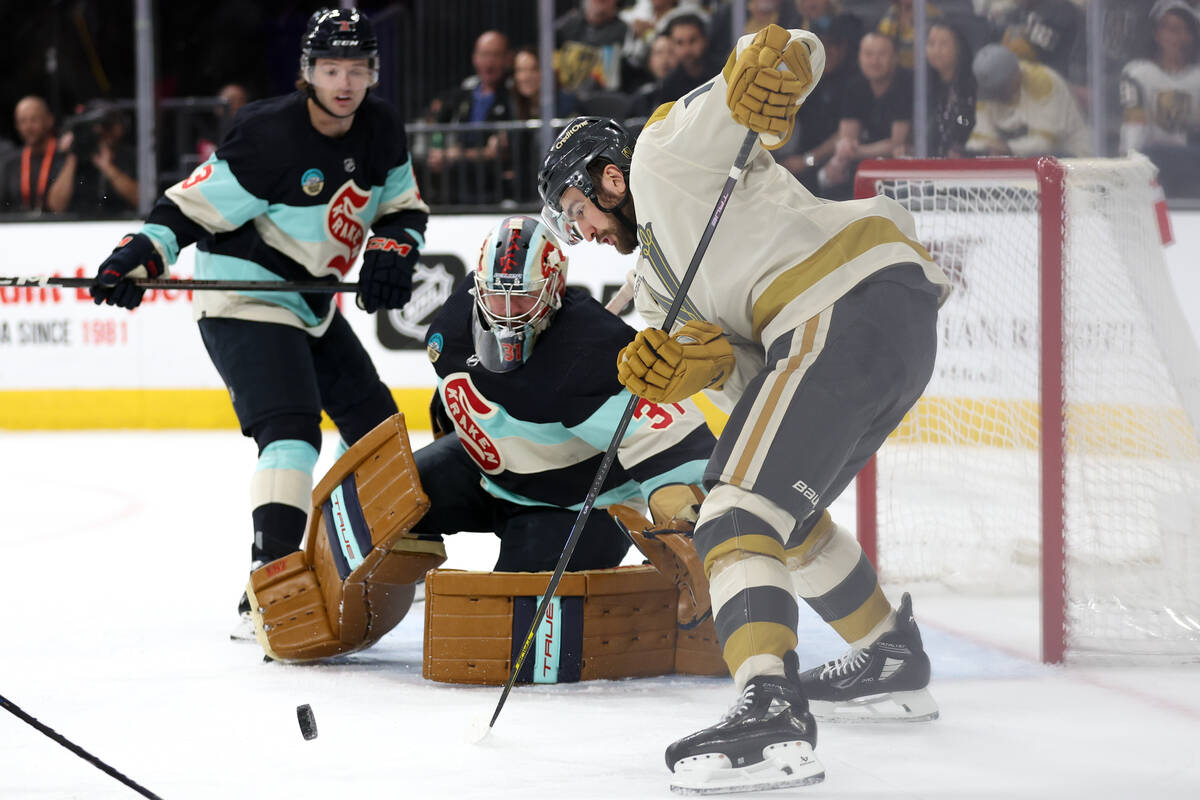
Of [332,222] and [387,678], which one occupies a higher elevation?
[332,222]

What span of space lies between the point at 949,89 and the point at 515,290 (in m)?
3.13

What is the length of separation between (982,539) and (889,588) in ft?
0.89

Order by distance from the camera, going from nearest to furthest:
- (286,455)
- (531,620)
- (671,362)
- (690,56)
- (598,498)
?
(671,362) → (531,620) → (598,498) → (286,455) → (690,56)

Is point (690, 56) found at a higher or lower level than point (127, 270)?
higher

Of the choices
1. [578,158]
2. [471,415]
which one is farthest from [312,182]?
[578,158]

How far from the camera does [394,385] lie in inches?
264

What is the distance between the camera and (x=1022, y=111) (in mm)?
4820

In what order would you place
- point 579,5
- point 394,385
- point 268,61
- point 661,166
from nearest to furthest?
1. point 661,166
2. point 394,385
3. point 579,5
4. point 268,61

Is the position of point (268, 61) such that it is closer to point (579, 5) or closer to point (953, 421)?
point (579, 5)

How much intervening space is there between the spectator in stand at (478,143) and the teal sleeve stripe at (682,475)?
4.25 meters

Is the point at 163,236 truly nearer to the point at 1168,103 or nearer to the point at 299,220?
the point at 299,220

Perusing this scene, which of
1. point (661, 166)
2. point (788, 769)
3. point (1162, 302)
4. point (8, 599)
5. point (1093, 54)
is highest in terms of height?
point (1093, 54)

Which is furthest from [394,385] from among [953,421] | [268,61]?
[953,421]

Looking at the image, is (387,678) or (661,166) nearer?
(661,166)
